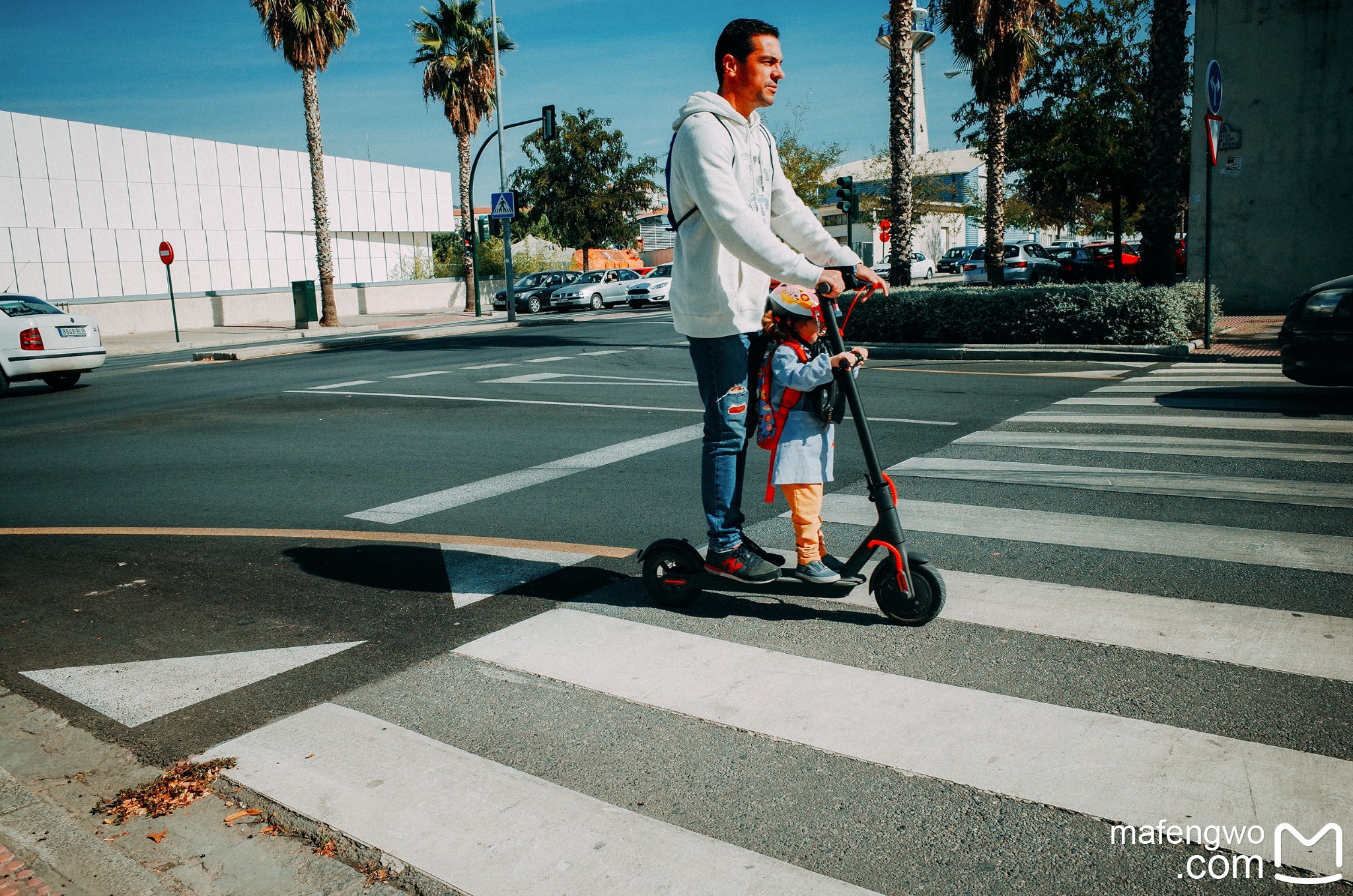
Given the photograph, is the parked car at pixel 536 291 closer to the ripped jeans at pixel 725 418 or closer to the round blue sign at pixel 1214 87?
the round blue sign at pixel 1214 87

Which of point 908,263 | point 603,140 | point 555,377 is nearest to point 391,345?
point 555,377

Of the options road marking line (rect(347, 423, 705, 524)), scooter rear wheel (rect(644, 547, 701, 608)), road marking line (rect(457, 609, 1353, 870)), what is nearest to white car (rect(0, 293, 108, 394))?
road marking line (rect(347, 423, 705, 524))

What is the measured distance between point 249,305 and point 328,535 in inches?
1265

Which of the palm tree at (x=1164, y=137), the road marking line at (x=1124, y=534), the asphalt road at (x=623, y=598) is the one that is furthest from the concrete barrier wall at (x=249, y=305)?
the road marking line at (x=1124, y=534)

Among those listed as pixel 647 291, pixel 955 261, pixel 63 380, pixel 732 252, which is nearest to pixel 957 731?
pixel 732 252

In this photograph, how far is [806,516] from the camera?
12.2 feet

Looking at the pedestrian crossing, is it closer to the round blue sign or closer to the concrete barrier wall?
the round blue sign

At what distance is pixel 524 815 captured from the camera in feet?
8.21

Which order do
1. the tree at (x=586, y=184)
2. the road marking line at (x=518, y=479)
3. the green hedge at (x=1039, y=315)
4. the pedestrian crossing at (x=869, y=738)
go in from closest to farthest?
1. the pedestrian crossing at (x=869, y=738)
2. the road marking line at (x=518, y=479)
3. the green hedge at (x=1039, y=315)
4. the tree at (x=586, y=184)

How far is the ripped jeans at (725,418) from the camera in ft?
12.0

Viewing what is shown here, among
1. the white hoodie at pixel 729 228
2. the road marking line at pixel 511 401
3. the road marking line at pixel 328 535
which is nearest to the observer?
the white hoodie at pixel 729 228

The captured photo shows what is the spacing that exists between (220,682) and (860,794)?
2212mm

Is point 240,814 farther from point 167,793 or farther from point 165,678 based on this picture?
point 165,678
